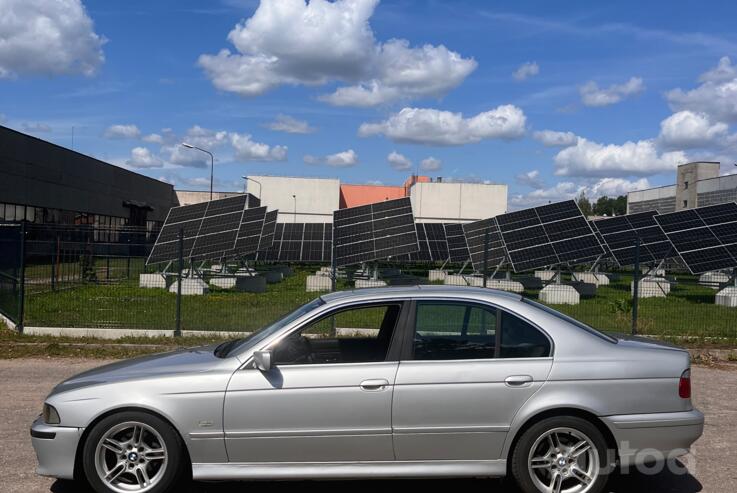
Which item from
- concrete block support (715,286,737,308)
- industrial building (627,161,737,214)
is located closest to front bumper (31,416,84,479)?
concrete block support (715,286,737,308)

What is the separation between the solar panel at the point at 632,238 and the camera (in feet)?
90.1

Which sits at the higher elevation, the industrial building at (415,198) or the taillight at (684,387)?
the industrial building at (415,198)

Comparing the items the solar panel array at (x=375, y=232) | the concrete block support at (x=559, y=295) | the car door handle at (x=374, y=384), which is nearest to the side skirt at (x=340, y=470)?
the car door handle at (x=374, y=384)

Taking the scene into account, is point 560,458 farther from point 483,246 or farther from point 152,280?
point 483,246

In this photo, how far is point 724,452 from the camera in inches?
251

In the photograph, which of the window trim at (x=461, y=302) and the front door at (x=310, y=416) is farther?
the window trim at (x=461, y=302)

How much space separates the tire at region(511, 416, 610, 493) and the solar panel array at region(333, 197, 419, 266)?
17439 mm

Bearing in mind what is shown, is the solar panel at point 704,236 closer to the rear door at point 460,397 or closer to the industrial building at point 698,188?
the rear door at point 460,397

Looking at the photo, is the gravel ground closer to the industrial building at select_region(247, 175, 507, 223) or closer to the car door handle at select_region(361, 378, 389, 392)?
the car door handle at select_region(361, 378, 389, 392)

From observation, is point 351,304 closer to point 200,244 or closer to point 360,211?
point 200,244

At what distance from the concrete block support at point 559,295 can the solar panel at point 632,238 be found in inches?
247

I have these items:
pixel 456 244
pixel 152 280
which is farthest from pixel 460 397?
pixel 456 244

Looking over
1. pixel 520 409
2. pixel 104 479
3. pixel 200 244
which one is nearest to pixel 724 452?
pixel 520 409

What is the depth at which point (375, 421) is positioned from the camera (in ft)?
16.1
